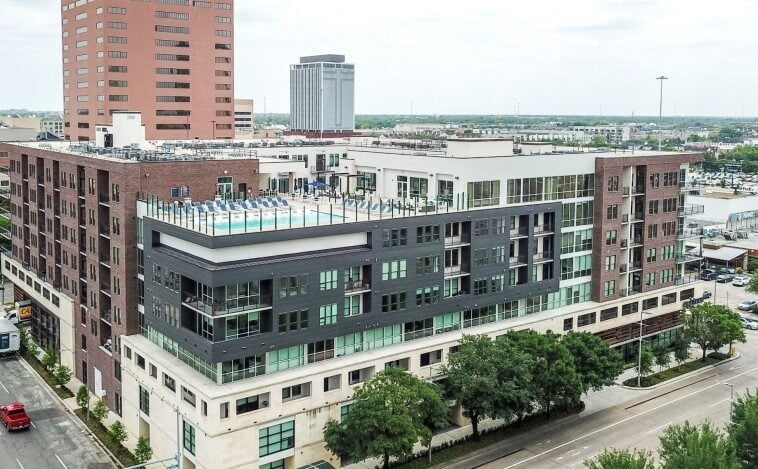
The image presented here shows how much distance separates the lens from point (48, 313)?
90.2 metres

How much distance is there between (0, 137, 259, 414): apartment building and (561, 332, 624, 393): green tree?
34935 mm

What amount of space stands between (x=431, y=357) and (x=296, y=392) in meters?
14.3

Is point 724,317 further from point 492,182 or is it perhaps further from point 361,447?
point 361,447

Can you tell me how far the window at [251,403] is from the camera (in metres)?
56.5

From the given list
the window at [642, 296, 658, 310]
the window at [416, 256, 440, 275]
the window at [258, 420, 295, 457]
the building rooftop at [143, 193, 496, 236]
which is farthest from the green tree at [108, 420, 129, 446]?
the window at [642, 296, 658, 310]

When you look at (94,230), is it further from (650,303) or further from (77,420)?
(650,303)

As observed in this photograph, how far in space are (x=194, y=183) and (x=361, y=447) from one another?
30.5m

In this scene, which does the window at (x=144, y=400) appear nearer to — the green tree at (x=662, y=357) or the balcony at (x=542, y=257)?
the balcony at (x=542, y=257)

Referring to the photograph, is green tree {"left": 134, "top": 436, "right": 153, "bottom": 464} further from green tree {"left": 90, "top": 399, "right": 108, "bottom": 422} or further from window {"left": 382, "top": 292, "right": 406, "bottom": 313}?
window {"left": 382, "top": 292, "right": 406, "bottom": 313}

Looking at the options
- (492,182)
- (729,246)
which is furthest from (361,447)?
(729,246)

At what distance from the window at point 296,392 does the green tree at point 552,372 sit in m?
19.8

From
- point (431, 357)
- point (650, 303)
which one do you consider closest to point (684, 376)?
point (650, 303)

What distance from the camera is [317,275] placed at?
6103cm

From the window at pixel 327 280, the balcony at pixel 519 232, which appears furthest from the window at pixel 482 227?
the window at pixel 327 280
